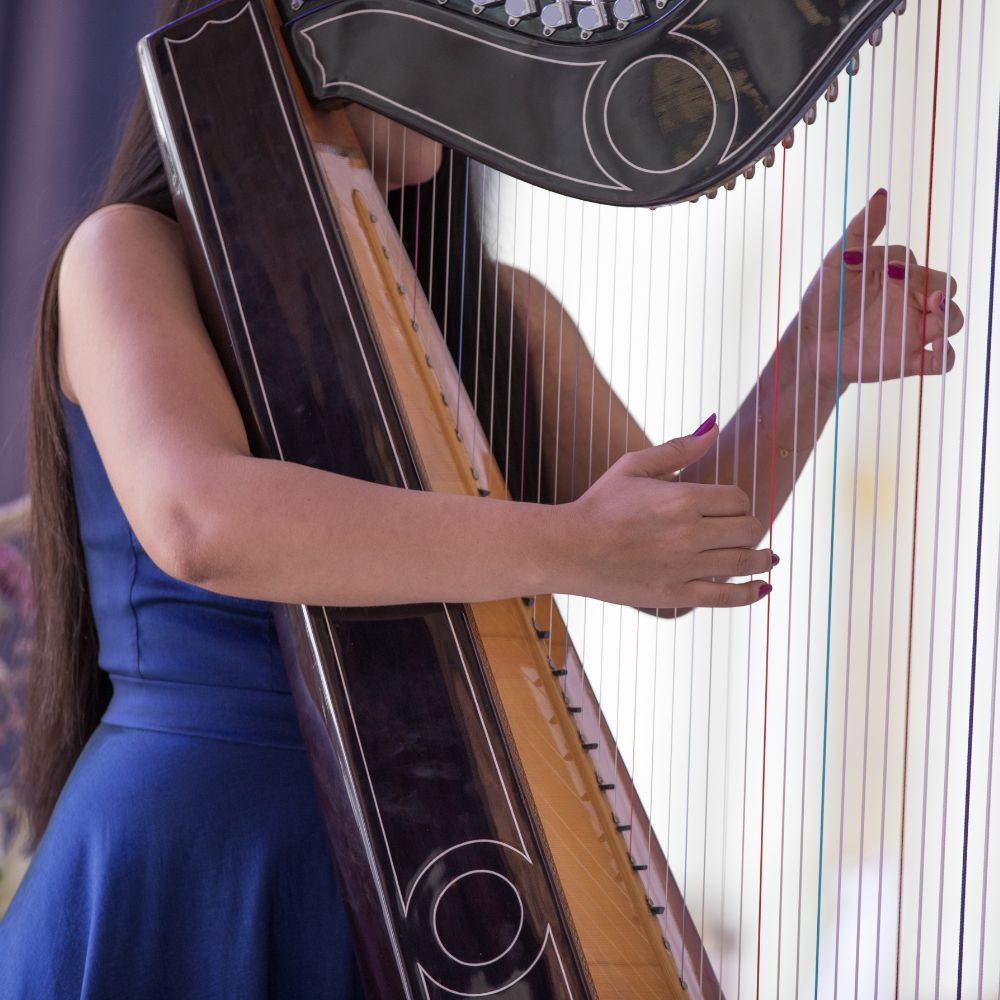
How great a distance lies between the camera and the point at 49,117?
6.33ft

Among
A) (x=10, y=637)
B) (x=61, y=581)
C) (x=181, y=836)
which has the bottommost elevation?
(x=10, y=637)

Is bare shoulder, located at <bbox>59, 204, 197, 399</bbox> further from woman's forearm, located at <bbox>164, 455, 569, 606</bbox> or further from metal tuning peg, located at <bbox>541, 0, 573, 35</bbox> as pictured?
metal tuning peg, located at <bbox>541, 0, 573, 35</bbox>

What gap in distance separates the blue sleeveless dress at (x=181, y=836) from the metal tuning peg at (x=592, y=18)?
491mm

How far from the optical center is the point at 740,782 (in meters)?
2.34

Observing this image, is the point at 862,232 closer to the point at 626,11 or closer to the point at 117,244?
the point at 626,11

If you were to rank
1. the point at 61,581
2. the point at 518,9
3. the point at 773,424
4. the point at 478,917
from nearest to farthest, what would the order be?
the point at 478,917 → the point at 518,9 → the point at 773,424 → the point at 61,581

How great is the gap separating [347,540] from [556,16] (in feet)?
1.26

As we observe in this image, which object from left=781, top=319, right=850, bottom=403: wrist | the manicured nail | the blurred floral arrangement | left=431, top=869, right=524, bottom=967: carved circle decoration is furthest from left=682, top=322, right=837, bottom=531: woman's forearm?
the blurred floral arrangement

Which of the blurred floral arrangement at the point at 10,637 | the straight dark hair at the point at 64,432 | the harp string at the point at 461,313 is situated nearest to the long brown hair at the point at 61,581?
the straight dark hair at the point at 64,432

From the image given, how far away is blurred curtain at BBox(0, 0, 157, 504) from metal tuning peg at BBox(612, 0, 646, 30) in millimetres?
1309

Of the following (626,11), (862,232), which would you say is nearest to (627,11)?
(626,11)

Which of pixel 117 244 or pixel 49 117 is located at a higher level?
pixel 49 117

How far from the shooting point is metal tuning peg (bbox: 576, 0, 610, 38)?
2.70ft

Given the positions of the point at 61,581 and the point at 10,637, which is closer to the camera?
the point at 61,581
